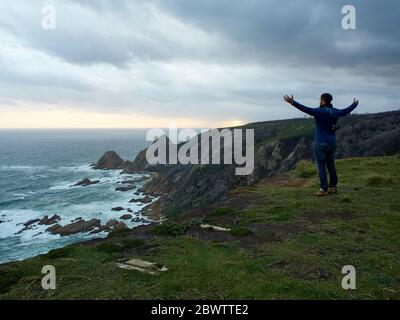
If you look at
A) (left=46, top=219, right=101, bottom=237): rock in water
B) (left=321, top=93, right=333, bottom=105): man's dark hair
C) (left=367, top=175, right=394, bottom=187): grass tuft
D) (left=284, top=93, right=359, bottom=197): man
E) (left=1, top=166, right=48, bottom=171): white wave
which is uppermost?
(left=321, top=93, right=333, bottom=105): man's dark hair

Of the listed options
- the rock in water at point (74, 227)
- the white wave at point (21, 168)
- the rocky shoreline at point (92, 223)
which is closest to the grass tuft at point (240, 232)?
the rocky shoreline at point (92, 223)

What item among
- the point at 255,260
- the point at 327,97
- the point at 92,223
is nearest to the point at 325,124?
the point at 327,97

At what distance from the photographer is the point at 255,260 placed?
7293 millimetres

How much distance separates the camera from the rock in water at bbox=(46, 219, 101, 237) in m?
58.3

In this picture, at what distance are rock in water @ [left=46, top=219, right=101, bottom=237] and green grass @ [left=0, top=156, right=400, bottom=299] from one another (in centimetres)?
5221

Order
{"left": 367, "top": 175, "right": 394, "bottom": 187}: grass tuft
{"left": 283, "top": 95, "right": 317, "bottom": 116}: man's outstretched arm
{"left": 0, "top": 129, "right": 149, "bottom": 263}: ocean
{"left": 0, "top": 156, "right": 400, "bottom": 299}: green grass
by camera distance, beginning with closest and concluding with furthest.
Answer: {"left": 0, "top": 156, "right": 400, "bottom": 299}: green grass
{"left": 283, "top": 95, "right": 317, "bottom": 116}: man's outstretched arm
{"left": 367, "top": 175, "right": 394, "bottom": 187}: grass tuft
{"left": 0, "top": 129, "right": 149, "bottom": 263}: ocean

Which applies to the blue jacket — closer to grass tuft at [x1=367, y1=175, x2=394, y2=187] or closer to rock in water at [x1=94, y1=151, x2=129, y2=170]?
grass tuft at [x1=367, y1=175, x2=394, y2=187]

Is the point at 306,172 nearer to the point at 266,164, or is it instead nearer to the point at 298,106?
the point at 298,106

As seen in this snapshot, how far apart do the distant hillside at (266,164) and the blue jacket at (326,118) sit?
176 feet

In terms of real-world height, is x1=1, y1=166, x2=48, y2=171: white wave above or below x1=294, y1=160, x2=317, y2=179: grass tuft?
below

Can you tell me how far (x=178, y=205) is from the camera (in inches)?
3027

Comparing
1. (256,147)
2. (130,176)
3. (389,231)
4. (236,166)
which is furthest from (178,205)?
(389,231)

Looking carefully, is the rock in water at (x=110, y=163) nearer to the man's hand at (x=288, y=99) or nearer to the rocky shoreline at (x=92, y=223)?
the rocky shoreline at (x=92, y=223)

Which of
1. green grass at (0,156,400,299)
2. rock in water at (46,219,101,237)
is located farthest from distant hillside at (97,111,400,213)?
green grass at (0,156,400,299)
